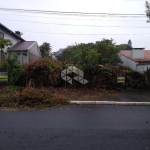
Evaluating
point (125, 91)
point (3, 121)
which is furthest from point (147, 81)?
point (3, 121)

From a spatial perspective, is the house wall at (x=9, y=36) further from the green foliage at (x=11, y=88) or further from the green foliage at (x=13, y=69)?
the green foliage at (x=11, y=88)

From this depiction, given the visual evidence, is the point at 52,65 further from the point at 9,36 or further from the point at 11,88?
the point at 9,36

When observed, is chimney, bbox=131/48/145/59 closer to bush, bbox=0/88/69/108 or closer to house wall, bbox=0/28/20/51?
house wall, bbox=0/28/20/51

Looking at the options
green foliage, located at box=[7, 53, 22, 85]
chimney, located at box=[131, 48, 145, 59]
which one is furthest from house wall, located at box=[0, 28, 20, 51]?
chimney, located at box=[131, 48, 145, 59]

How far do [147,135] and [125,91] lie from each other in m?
6.50

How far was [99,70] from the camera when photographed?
10.7m

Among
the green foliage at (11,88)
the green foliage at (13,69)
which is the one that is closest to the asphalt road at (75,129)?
the green foliage at (11,88)

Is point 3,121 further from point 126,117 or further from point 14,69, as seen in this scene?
point 14,69

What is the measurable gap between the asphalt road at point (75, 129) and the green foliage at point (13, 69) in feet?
14.5

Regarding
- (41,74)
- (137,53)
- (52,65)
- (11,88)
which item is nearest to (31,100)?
(11,88)

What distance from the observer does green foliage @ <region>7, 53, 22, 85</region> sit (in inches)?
408

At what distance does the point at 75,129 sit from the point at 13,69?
284 inches

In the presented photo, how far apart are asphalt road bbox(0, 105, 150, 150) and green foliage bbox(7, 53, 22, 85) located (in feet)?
14.5

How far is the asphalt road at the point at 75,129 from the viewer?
3609mm
